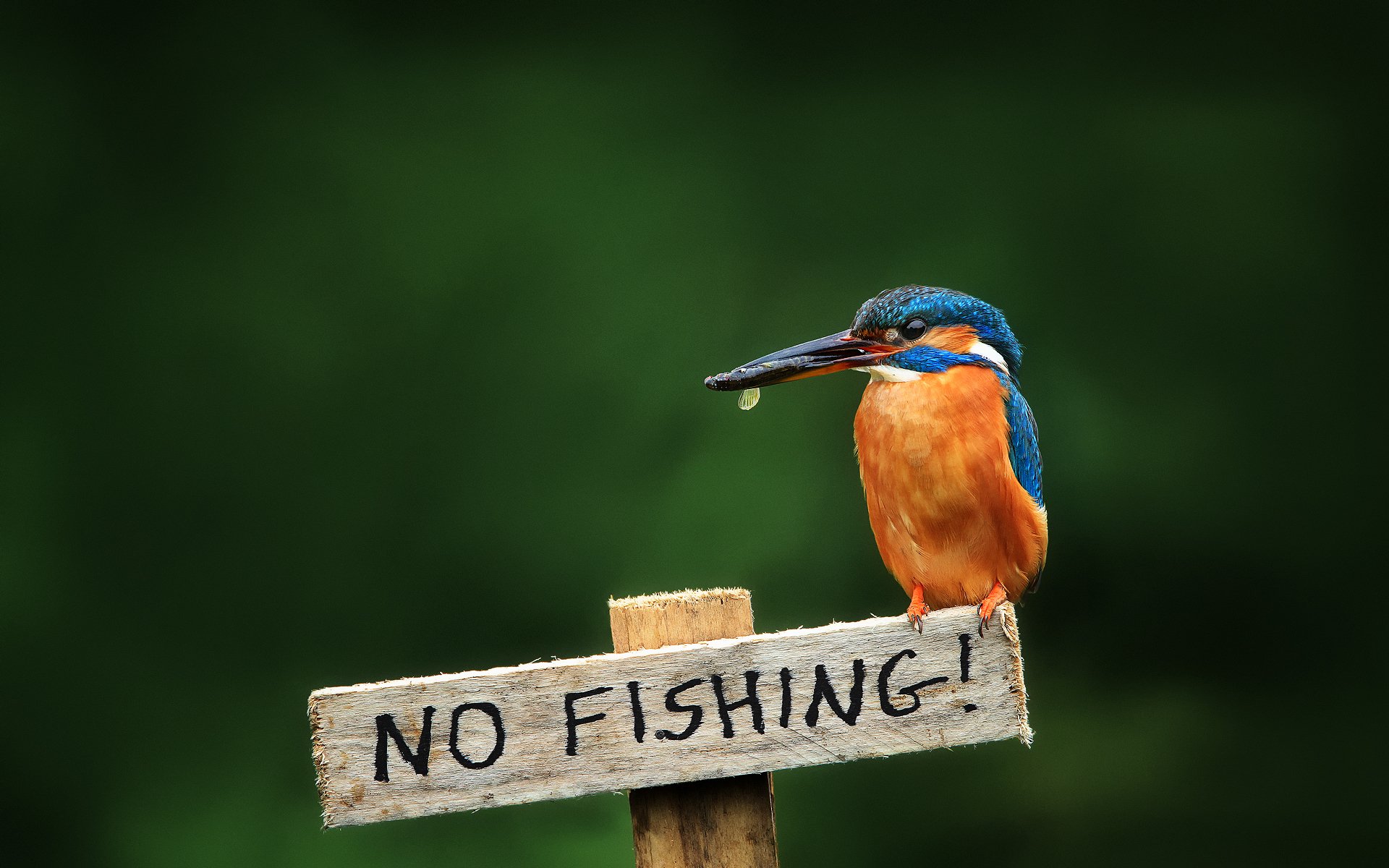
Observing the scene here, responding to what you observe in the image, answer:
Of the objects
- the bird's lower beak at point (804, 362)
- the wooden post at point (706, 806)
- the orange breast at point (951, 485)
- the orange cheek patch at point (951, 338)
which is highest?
the orange cheek patch at point (951, 338)

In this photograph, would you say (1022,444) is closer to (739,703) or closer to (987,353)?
(987,353)

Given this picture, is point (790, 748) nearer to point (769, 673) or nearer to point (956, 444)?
point (769, 673)

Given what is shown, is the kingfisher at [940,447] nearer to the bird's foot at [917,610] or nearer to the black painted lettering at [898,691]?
the bird's foot at [917,610]

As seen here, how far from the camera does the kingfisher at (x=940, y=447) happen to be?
1584 millimetres

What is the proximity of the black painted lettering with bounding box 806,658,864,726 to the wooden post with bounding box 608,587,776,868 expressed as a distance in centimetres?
11

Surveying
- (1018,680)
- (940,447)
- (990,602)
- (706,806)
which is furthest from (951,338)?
(706,806)

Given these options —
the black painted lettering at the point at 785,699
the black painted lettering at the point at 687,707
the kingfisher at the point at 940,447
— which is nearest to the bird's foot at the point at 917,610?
the kingfisher at the point at 940,447

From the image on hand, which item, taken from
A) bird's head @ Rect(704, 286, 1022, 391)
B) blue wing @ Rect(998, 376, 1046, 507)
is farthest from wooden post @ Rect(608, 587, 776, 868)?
blue wing @ Rect(998, 376, 1046, 507)

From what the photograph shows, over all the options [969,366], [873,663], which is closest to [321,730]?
[873,663]

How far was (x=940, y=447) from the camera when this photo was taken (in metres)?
1.58

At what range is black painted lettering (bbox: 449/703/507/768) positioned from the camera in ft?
4.38

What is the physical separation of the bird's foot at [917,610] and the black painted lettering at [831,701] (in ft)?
0.34

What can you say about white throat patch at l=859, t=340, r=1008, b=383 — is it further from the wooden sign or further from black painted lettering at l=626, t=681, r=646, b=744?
black painted lettering at l=626, t=681, r=646, b=744

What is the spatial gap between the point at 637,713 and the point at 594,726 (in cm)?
5
